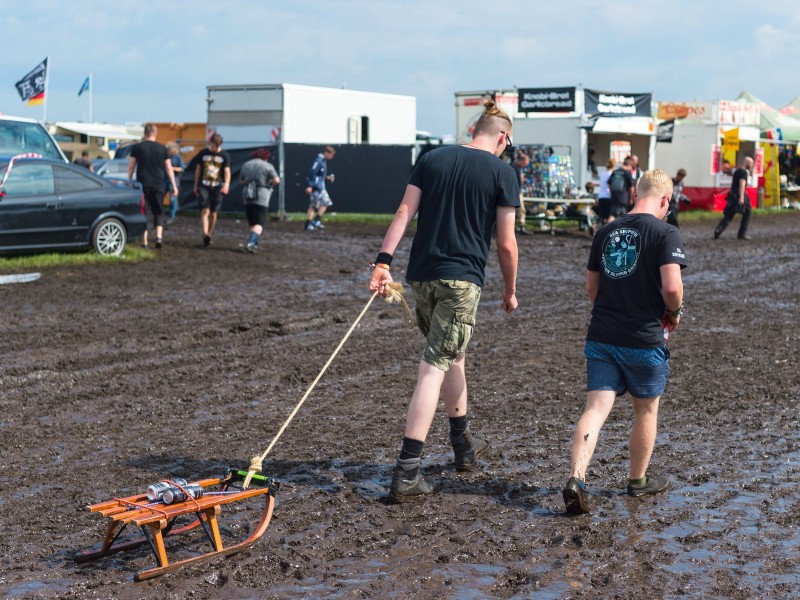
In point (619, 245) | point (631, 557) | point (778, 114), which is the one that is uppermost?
point (778, 114)

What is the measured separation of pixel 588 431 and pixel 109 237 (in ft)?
40.5

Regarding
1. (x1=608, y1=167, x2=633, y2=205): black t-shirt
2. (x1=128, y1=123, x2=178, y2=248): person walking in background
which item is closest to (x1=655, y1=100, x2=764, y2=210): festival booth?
(x1=608, y1=167, x2=633, y2=205): black t-shirt

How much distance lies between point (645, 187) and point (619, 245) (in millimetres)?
362

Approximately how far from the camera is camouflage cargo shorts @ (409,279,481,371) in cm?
560

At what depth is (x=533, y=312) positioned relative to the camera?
12.4m

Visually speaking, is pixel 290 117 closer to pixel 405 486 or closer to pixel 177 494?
pixel 405 486

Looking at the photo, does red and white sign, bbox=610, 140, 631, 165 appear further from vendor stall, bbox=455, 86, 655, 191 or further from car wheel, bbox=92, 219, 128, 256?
car wheel, bbox=92, 219, 128, 256

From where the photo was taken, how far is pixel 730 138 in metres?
33.0

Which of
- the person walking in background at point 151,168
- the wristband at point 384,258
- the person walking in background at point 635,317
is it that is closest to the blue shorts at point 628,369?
the person walking in background at point 635,317

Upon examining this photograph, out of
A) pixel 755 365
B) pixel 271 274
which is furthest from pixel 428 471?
pixel 271 274

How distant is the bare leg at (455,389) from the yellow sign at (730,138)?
29.1 metres

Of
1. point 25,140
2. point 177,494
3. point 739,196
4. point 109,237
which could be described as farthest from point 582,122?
point 177,494

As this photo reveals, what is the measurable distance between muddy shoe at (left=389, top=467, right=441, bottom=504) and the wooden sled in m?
0.77

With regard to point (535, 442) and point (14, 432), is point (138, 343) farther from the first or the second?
point (535, 442)
